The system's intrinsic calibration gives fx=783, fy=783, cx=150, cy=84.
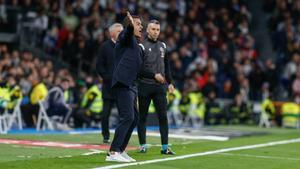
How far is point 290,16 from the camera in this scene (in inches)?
1226

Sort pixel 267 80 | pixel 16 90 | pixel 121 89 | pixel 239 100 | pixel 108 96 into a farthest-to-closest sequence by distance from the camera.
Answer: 1. pixel 267 80
2. pixel 239 100
3. pixel 16 90
4. pixel 108 96
5. pixel 121 89

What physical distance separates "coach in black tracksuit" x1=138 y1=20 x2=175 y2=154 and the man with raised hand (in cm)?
100

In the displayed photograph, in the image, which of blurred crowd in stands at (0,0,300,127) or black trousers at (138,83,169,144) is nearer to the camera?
black trousers at (138,83,169,144)

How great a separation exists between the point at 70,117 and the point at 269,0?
1365 cm

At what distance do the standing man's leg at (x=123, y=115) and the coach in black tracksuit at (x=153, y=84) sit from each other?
133cm

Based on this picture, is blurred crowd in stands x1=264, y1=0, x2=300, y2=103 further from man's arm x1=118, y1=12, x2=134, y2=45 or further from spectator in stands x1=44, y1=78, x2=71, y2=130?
man's arm x1=118, y1=12, x2=134, y2=45

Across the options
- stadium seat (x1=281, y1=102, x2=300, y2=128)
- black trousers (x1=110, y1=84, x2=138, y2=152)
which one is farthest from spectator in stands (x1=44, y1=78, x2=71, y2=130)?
black trousers (x1=110, y1=84, x2=138, y2=152)

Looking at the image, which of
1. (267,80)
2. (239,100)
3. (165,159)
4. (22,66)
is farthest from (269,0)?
(165,159)

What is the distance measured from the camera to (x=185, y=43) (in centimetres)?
2855

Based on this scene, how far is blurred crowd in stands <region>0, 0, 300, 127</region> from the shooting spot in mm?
24766

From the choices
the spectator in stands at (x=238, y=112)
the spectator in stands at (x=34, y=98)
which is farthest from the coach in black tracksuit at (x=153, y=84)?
the spectator in stands at (x=238, y=112)

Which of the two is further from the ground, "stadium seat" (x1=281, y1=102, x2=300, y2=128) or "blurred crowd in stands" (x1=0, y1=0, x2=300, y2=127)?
"blurred crowd in stands" (x1=0, y1=0, x2=300, y2=127)

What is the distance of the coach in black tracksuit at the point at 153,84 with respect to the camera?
12703 mm

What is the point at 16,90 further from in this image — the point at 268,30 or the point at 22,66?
the point at 268,30
